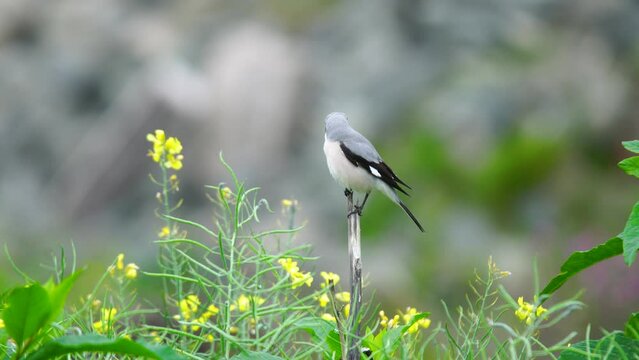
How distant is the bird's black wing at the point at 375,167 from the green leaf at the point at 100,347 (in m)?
1.43

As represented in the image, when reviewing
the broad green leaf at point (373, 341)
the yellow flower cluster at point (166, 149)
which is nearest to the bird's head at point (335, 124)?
the yellow flower cluster at point (166, 149)

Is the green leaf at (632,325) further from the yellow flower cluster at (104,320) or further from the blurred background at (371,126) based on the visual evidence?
the blurred background at (371,126)

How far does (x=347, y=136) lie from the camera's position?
9.18 ft

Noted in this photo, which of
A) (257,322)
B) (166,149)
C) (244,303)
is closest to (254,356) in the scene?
(257,322)

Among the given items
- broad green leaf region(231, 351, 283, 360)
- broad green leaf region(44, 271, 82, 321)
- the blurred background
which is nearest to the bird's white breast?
broad green leaf region(231, 351, 283, 360)

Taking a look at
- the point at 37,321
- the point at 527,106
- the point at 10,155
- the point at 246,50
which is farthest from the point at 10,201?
the point at 37,321

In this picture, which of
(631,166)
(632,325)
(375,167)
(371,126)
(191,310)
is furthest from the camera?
(371,126)

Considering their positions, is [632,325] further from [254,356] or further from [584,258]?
[254,356]

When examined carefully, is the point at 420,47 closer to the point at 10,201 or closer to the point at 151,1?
the point at 151,1

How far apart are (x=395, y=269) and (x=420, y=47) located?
2.60 metres

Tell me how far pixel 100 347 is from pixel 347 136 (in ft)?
4.80

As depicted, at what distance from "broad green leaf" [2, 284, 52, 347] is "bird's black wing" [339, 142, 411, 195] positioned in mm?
1439

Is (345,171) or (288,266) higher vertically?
(345,171)

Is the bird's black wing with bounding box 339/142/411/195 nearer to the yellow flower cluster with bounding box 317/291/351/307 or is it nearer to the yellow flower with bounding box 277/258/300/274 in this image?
the yellow flower cluster with bounding box 317/291/351/307
